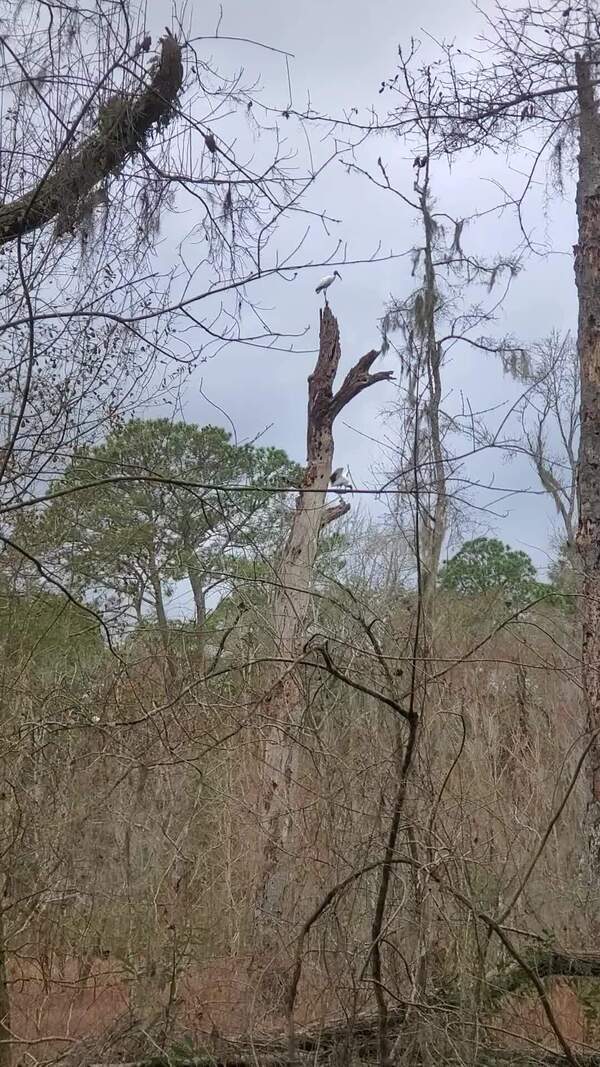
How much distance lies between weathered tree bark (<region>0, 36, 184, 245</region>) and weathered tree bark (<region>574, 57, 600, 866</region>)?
3.57 m

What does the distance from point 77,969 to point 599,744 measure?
11.2 feet

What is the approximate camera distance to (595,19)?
4.38 m

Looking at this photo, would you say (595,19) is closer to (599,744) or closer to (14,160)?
(14,160)

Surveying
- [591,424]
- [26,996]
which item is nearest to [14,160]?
[26,996]

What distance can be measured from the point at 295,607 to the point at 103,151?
239cm

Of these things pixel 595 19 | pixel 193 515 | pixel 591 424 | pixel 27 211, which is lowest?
pixel 193 515

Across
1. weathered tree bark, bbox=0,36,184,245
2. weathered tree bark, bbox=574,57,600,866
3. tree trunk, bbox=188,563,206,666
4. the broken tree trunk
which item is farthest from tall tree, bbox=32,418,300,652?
weathered tree bark, bbox=574,57,600,866

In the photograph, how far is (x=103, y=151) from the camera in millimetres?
2549

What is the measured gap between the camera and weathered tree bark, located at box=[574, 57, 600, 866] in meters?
5.51

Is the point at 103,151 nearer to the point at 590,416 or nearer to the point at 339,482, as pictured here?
the point at 339,482

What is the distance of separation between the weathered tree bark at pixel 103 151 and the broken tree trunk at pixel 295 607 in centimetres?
176

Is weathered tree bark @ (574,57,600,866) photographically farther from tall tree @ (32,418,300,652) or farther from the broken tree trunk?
tall tree @ (32,418,300,652)

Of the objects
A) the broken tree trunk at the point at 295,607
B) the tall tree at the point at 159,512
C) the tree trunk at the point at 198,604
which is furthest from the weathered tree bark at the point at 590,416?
the tree trunk at the point at 198,604

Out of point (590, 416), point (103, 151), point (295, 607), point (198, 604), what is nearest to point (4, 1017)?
point (295, 607)
